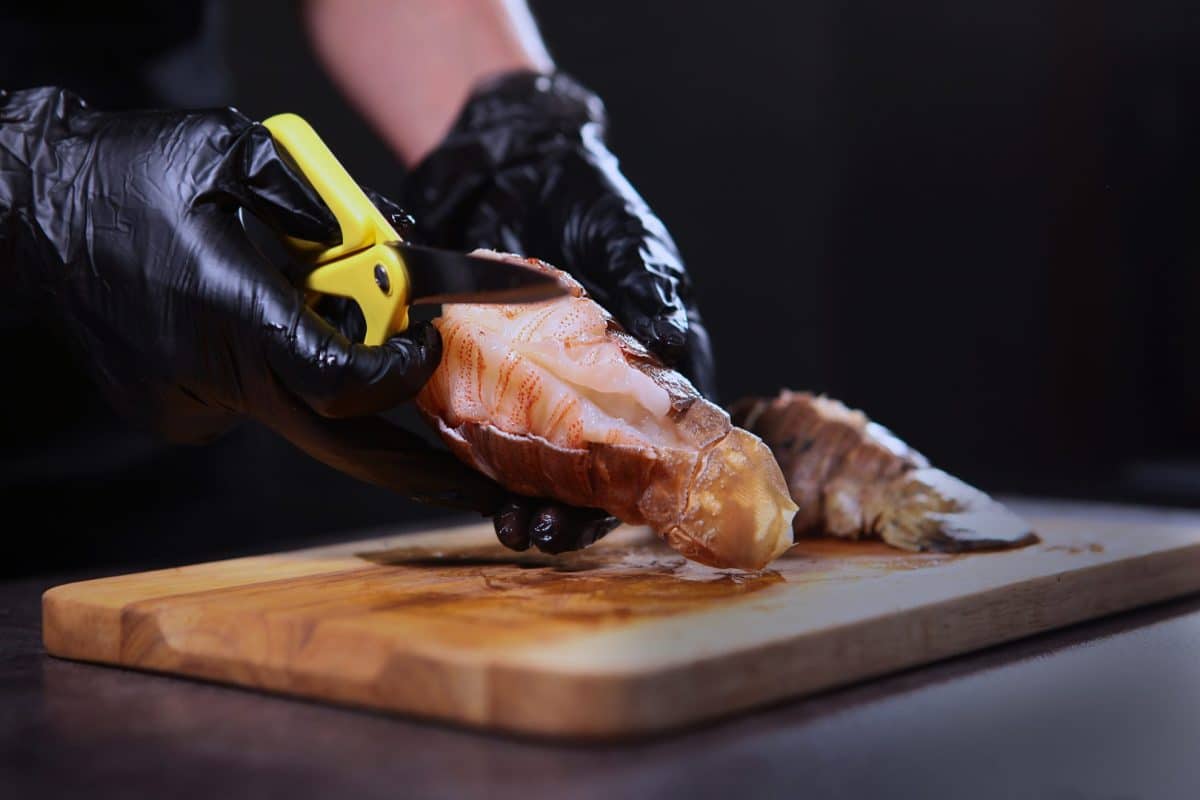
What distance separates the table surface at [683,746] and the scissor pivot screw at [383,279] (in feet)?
1.47

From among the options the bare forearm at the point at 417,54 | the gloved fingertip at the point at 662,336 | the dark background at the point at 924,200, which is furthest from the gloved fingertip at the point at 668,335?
the dark background at the point at 924,200

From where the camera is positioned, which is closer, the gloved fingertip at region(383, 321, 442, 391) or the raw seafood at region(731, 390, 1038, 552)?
the gloved fingertip at region(383, 321, 442, 391)

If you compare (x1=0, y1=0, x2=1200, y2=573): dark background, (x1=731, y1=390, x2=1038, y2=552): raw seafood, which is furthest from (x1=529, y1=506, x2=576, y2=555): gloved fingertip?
(x1=0, y1=0, x2=1200, y2=573): dark background

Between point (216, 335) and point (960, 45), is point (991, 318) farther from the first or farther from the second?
point (216, 335)

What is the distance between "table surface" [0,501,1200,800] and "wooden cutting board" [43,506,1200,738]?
25 millimetres

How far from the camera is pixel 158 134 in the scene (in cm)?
156

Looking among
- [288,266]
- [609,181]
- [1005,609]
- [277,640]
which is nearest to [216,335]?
[288,266]

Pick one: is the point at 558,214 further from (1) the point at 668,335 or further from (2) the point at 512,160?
(1) the point at 668,335

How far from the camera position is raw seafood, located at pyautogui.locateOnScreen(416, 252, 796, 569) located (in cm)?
147

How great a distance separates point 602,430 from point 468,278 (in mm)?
228

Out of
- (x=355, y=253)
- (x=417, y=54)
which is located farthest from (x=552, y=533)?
(x=417, y=54)

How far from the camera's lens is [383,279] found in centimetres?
144

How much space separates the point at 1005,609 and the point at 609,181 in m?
0.86

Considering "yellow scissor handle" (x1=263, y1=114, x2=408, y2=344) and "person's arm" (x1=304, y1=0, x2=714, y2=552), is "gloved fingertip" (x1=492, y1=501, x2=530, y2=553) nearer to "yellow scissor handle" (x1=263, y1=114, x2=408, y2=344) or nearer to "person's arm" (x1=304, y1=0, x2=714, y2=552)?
"person's arm" (x1=304, y1=0, x2=714, y2=552)
